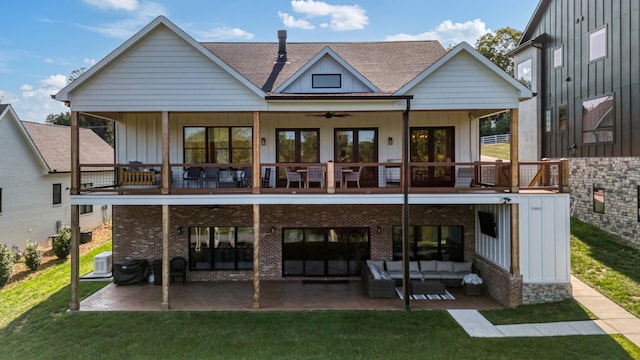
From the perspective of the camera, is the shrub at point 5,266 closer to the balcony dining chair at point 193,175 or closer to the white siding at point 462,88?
the balcony dining chair at point 193,175

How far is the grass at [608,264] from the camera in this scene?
12180mm

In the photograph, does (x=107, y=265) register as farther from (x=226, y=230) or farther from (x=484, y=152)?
(x=484, y=152)

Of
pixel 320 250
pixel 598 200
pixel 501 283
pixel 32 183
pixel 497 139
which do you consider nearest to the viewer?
pixel 501 283

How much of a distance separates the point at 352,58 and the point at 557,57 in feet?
39.5

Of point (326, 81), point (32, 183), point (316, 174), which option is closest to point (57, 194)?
point (32, 183)

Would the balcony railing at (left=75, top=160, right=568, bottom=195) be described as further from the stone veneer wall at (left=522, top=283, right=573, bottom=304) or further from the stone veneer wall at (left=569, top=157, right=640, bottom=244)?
the stone veneer wall at (left=569, top=157, right=640, bottom=244)

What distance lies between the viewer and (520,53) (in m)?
25.0

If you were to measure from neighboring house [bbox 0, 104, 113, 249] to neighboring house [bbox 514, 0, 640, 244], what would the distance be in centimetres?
2243

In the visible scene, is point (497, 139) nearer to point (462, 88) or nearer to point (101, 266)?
point (462, 88)

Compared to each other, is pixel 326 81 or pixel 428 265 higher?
pixel 326 81

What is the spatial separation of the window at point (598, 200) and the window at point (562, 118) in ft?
13.2

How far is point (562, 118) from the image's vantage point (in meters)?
20.8

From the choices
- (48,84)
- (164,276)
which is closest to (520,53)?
(164,276)

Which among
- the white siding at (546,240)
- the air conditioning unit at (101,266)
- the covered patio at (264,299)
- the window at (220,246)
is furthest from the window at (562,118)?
the air conditioning unit at (101,266)
